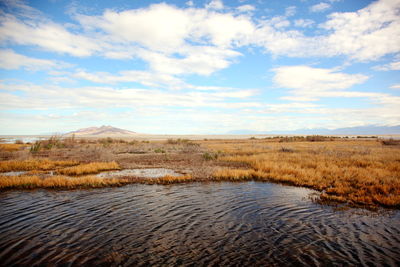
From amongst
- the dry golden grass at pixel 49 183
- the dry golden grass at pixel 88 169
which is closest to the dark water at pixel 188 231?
the dry golden grass at pixel 49 183

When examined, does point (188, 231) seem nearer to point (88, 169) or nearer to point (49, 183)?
point (49, 183)

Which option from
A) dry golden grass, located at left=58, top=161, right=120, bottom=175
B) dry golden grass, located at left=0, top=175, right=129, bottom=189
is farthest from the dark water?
dry golden grass, located at left=58, top=161, right=120, bottom=175

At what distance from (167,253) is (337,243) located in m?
5.41

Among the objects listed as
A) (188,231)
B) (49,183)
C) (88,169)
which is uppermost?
(88,169)

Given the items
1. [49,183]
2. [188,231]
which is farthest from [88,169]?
[188,231]

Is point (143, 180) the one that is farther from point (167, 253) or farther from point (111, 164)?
point (167, 253)

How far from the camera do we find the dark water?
19.8 feet

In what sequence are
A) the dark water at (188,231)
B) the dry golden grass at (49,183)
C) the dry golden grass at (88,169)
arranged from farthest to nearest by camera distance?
1. the dry golden grass at (88,169)
2. the dry golden grass at (49,183)
3. the dark water at (188,231)

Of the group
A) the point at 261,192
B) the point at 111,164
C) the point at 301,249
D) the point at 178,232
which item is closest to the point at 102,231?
the point at 178,232

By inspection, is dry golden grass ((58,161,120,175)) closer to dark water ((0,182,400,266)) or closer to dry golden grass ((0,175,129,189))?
dry golden grass ((0,175,129,189))

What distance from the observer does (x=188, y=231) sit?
763 centimetres

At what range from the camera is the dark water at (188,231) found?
19.8ft

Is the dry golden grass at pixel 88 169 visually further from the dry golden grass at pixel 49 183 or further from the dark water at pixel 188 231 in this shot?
the dark water at pixel 188 231

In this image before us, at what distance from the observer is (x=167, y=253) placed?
6.25m
